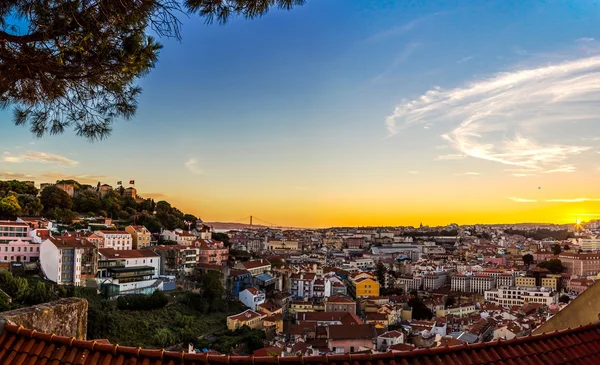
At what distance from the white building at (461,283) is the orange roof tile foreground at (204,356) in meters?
41.2

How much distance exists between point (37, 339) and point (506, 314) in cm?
2819

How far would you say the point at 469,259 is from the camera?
5634 cm

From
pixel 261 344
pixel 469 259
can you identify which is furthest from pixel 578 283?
pixel 261 344

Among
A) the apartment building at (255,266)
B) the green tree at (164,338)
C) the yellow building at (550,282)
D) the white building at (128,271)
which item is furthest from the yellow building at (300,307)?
the yellow building at (550,282)

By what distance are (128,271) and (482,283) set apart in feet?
89.8

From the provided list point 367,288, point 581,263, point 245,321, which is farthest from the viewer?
point 581,263

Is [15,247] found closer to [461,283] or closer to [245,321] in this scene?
[245,321]

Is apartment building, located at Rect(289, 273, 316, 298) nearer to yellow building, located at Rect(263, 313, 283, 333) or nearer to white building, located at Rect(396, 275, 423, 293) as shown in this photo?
yellow building, located at Rect(263, 313, 283, 333)

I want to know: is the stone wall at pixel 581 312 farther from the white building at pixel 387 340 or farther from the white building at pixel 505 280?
the white building at pixel 505 280

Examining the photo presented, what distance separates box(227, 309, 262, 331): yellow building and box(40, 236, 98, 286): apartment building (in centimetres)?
674

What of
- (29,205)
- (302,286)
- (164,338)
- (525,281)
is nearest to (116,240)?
(29,205)

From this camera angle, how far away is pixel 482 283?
132 ft

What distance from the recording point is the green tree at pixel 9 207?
29.8 meters

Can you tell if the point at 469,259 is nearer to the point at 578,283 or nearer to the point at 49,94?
the point at 578,283
